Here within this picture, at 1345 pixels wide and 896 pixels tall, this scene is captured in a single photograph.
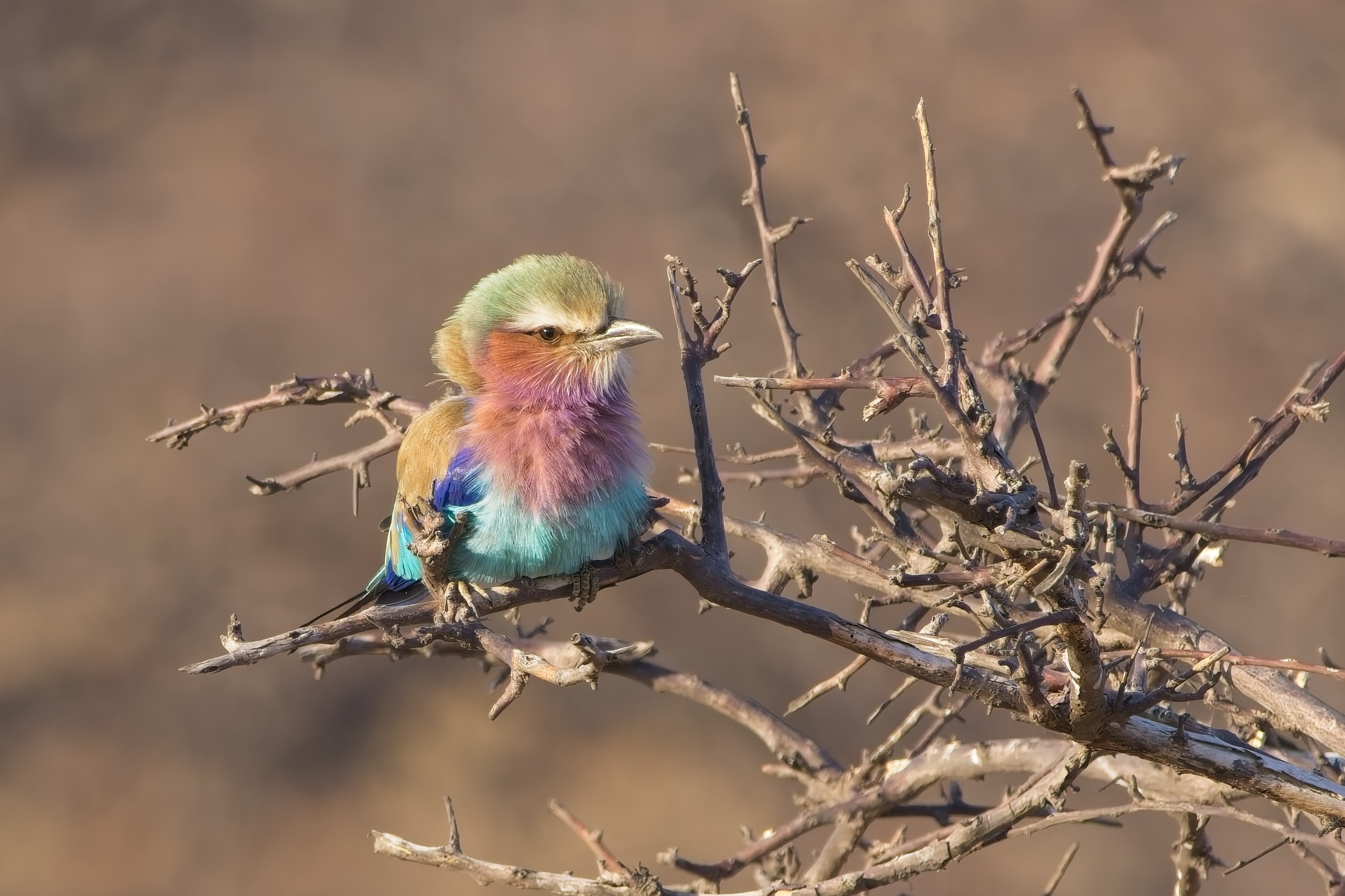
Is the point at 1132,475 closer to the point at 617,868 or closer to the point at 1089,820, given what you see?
the point at 1089,820

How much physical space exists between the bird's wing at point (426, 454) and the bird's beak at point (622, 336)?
0.38m

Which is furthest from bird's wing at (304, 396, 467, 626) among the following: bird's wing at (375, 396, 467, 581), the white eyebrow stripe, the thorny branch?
the white eyebrow stripe

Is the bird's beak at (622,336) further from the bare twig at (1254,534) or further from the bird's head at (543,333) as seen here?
the bare twig at (1254,534)

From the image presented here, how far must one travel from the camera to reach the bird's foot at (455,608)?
8.31 ft

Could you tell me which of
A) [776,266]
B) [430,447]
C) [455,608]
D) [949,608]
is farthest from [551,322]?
[949,608]

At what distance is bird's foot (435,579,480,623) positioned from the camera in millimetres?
2533

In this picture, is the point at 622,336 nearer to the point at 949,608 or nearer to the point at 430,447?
the point at 430,447

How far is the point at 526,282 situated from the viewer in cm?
349

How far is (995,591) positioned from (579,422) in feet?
5.21

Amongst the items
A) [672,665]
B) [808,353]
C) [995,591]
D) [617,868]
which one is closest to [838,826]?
[617,868]

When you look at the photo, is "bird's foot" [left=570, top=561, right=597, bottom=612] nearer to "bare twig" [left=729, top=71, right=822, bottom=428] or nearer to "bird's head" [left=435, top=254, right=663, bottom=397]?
"bird's head" [left=435, top=254, right=663, bottom=397]

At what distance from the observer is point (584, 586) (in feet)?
10.2

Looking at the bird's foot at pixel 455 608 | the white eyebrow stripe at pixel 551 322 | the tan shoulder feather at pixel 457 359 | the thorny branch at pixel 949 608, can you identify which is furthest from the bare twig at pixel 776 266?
the bird's foot at pixel 455 608

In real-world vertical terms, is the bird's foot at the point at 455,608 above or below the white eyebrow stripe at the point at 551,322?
below
